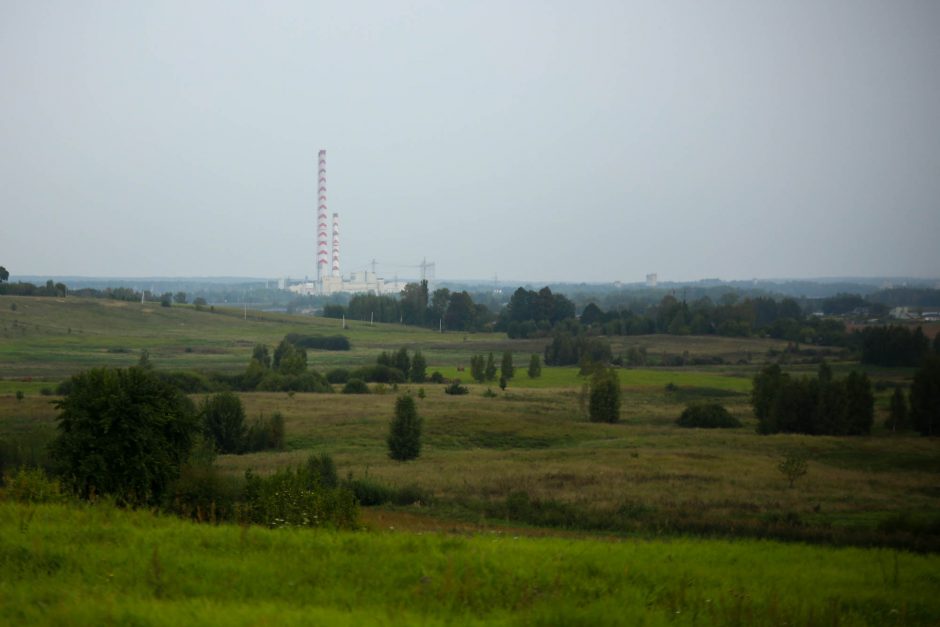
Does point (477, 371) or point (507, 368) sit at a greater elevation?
point (507, 368)

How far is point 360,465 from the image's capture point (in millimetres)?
41875

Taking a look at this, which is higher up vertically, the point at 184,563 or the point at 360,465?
the point at 184,563

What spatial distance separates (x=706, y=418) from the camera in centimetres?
6366

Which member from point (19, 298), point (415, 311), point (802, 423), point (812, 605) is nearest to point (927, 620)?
point (812, 605)

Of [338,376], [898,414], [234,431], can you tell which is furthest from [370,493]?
[338,376]

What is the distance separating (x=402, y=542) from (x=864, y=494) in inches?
1092

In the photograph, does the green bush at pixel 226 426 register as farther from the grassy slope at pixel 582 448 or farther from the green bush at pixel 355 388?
the green bush at pixel 355 388

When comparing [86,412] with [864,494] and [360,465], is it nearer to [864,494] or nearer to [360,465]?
[360,465]

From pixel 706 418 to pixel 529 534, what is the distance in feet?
155

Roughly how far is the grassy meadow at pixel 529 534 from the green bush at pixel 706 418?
178 centimetres

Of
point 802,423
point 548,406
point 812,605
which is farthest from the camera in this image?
point 548,406

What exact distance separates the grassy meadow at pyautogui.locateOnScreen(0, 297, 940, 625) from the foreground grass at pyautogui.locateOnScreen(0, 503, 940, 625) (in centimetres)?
3

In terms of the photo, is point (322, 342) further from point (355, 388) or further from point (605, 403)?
point (605, 403)

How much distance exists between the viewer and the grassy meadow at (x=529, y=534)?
27.1 ft
